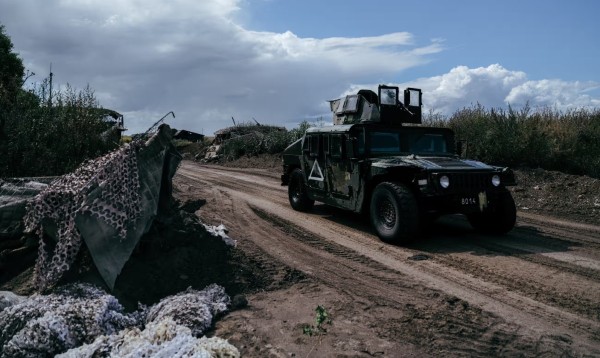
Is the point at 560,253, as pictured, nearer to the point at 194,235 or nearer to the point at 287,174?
the point at 194,235

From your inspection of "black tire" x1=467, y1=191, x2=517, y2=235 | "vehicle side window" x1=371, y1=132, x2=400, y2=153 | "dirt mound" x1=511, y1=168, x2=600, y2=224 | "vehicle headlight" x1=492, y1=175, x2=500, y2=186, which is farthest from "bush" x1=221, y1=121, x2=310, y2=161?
"vehicle headlight" x1=492, y1=175, x2=500, y2=186

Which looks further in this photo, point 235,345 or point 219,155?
point 219,155

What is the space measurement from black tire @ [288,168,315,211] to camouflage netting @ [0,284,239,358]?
519 cm

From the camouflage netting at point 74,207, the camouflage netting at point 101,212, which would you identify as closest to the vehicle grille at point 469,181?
the camouflage netting at point 101,212

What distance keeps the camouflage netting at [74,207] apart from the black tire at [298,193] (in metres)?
4.85

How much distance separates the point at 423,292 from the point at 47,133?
273 inches

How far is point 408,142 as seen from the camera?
26.8ft

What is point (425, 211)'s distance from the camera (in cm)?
686

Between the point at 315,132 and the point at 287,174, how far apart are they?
169cm

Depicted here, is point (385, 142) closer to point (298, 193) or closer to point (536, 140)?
point (298, 193)

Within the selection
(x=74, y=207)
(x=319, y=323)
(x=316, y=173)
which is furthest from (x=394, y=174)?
(x=74, y=207)

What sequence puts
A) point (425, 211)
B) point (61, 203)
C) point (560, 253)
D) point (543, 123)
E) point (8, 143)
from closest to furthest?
1. point (61, 203)
2. point (560, 253)
3. point (425, 211)
4. point (8, 143)
5. point (543, 123)

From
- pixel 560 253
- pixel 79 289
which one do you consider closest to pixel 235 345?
pixel 79 289

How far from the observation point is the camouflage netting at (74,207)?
474cm
